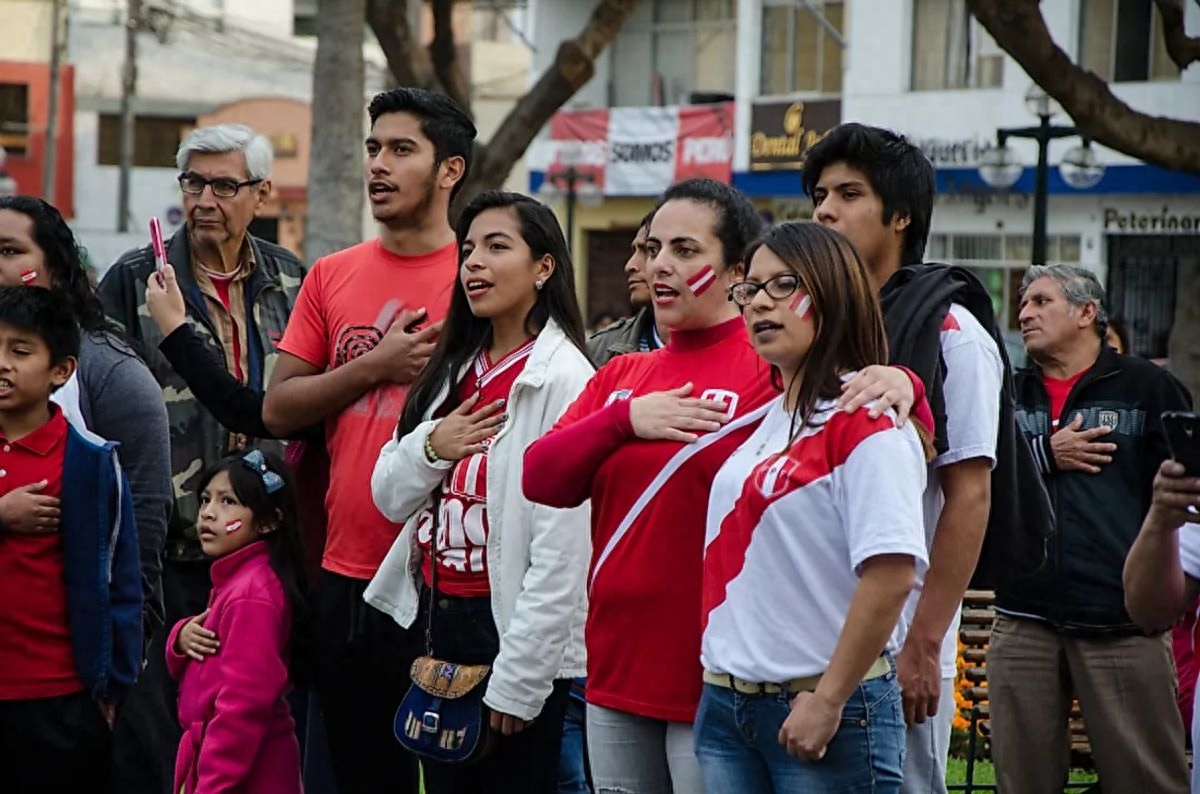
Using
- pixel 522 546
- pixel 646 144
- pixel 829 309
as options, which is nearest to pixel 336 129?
pixel 522 546

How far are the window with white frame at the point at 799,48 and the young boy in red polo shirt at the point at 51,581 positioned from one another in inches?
1066

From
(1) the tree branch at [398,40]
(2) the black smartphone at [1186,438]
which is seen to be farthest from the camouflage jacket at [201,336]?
(1) the tree branch at [398,40]

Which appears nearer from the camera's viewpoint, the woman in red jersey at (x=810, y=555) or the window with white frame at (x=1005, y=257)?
the woman in red jersey at (x=810, y=555)

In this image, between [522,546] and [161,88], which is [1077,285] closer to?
[522,546]

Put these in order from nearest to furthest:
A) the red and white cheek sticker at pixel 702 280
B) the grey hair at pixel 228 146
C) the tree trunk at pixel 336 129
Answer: the red and white cheek sticker at pixel 702 280, the grey hair at pixel 228 146, the tree trunk at pixel 336 129

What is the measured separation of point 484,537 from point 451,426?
12.1 inches

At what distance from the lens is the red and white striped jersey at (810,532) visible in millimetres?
3934

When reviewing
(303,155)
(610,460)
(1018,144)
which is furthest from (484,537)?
(303,155)

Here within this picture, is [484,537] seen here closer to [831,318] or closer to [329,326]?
[329,326]

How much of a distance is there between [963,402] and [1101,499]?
2851mm

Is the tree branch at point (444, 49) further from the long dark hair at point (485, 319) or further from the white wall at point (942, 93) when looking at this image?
the white wall at point (942, 93)

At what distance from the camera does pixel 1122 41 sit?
27984mm

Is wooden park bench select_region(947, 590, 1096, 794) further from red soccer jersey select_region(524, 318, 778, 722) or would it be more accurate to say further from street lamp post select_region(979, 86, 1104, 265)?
street lamp post select_region(979, 86, 1104, 265)

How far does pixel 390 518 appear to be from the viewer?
5.22m
